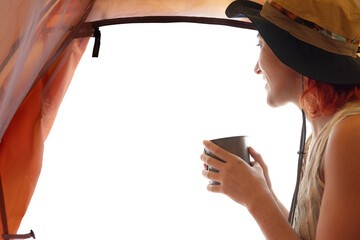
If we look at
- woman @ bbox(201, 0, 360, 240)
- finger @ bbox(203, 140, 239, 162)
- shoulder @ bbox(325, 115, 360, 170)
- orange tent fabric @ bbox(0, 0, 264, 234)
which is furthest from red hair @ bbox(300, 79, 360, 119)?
orange tent fabric @ bbox(0, 0, 264, 234)

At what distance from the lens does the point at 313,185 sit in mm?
885

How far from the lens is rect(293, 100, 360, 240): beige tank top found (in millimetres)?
856

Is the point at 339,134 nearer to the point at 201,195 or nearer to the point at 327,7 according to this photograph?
the point at 327,7

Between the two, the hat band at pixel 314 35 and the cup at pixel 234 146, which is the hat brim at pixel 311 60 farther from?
the cup at pixel 234 146

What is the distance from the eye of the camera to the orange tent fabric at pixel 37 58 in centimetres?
85

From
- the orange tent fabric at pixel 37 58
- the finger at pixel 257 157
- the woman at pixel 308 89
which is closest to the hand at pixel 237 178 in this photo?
the woman at pixel 308 89

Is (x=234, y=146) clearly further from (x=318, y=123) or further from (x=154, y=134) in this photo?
(x=154, y=134)

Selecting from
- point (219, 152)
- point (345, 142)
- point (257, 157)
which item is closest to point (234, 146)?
point (219, 152)

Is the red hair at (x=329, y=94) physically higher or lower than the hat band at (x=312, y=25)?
lower

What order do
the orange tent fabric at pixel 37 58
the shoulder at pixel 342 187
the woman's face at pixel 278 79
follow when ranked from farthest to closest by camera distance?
the woman's face at pixel 278 79, the orange tent fabric at pixel 37 58, the shoulder at pixel 342 187

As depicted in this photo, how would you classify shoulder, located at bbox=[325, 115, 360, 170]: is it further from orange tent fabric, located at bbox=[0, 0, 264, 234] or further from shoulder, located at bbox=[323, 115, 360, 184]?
orange tent fabric, located at bbox=[0, 0, 264, 234]

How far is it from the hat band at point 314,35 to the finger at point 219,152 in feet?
0.94

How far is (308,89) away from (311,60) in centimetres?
7

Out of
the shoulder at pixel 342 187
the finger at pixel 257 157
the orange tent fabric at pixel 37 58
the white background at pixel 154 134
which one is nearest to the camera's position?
the shoulder at pixel 342 187
